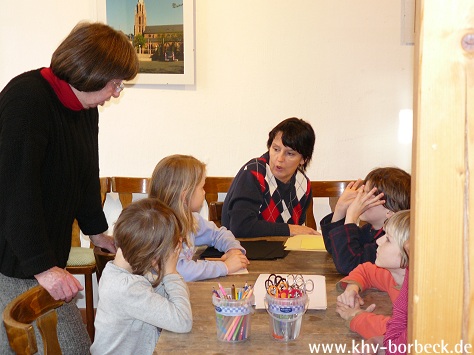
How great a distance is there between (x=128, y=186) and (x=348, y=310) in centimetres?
243

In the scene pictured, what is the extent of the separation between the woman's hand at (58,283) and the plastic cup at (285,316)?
0.65m

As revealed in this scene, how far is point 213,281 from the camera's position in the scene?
2152 mm

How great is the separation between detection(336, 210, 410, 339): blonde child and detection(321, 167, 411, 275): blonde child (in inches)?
5.5

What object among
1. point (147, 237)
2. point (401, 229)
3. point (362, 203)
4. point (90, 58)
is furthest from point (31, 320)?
point (362, 203)

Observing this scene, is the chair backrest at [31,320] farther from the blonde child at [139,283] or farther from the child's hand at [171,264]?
the child's hand at [171,264]

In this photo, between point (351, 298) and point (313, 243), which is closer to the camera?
point (351, 298)

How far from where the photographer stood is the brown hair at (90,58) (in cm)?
195

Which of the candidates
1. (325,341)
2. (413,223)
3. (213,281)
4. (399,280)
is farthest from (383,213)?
(413,223)

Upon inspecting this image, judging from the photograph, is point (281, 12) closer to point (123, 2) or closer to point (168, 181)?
point (123, 2)

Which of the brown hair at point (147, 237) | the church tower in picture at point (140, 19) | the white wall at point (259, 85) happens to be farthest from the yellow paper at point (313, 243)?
the church tower in picture at point (140, 19)

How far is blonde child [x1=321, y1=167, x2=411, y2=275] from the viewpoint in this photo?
87.3 inches

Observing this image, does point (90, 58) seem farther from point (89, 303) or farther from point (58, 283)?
point (89, 303)

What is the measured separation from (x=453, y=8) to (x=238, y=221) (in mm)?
2235

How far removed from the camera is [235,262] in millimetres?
2283
